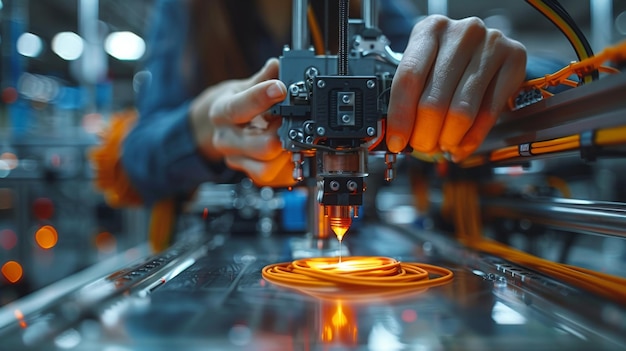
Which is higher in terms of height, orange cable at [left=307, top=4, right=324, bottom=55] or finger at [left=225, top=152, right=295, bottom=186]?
orange cable at [left=307, top=4, right=324, bottom=55]

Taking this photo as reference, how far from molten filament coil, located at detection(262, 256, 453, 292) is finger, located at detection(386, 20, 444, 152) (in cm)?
17

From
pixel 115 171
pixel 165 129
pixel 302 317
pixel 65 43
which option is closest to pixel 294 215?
pixel 165 129

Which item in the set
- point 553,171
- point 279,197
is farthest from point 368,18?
point 553,171

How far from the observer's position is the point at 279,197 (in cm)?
135

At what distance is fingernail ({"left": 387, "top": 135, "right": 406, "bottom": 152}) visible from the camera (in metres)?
0.67

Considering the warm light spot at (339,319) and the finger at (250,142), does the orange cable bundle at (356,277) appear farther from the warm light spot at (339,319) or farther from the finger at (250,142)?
the finger at (250,142)

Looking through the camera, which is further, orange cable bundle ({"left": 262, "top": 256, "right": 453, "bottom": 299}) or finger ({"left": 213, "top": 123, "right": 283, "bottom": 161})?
finger ({"left": 213, "top": 123, "right": 283, "bottom": 161})

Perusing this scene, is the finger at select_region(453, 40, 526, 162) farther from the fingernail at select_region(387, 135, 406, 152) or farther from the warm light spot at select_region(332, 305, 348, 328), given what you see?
the warm light spot at select_region(332, 305, 348, 328)

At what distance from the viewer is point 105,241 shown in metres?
4.82

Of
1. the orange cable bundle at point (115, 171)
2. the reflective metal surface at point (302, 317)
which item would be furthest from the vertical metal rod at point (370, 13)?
the orange cable bundle at point (115, 171)

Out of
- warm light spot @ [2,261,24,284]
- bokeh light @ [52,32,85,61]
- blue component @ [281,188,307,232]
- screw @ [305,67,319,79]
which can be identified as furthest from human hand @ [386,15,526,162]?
bokeh light @ [52,32,85,61]

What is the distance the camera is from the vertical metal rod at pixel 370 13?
0.77 meters

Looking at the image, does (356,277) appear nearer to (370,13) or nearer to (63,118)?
(370,13)

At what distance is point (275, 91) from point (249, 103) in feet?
0.28
